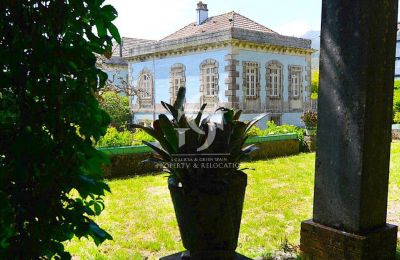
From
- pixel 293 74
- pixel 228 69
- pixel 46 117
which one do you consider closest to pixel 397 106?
pixel 293 74

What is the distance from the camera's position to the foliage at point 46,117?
142 centimetres

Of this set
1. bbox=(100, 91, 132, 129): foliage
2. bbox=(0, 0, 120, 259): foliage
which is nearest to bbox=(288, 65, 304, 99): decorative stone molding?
bbox=(100, 91, 132, 129): foliage

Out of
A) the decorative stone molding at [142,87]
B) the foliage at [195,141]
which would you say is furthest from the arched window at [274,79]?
the foliage at [195,141]

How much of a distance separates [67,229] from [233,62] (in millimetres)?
15541

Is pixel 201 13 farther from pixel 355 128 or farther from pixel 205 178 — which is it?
pixel 205 178

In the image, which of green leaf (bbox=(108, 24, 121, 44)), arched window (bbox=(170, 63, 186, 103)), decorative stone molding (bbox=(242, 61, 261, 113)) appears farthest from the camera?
arched window (bbox=(170, 63, 186, 103))

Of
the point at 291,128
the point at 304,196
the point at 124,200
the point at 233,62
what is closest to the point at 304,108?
the point at 233,62

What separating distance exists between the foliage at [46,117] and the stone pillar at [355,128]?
2170mm

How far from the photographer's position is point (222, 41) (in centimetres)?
1655

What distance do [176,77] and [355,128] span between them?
16413 millimetres

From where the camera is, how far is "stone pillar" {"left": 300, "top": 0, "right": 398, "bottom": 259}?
9.77ft

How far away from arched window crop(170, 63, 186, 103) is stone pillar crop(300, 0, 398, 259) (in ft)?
51.4

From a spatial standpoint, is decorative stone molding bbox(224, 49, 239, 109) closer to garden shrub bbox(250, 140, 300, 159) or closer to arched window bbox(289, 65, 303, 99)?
arched window bbox(289, 65, 303, 99)

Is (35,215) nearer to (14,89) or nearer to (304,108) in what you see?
(14,89)
